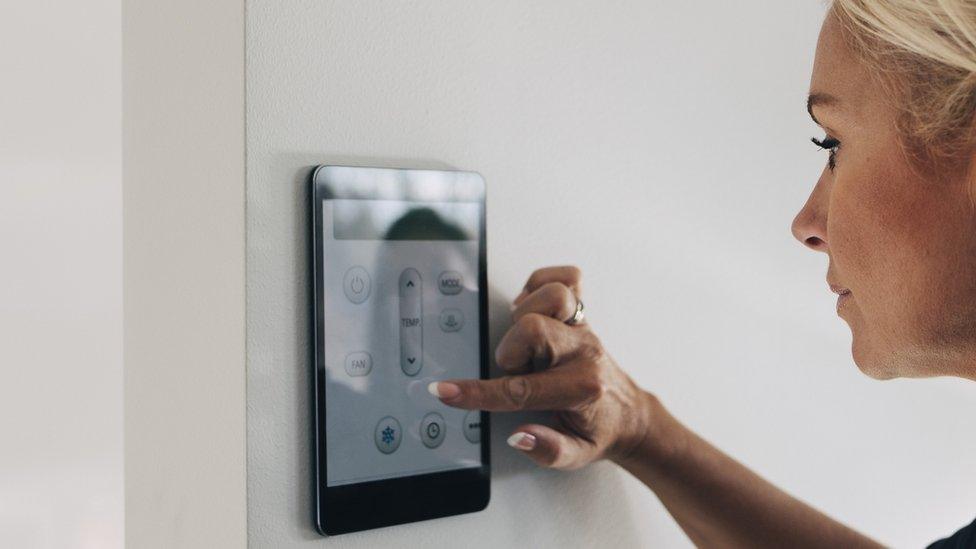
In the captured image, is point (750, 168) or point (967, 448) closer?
point (750, 168)

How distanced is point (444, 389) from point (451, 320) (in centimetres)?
5

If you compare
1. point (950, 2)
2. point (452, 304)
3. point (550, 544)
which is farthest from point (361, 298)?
point (950, 2)

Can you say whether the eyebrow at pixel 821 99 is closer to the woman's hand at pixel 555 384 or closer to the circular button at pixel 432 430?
the woman's hand at pixel 555 384

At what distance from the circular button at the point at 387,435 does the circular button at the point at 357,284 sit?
0.07 metres

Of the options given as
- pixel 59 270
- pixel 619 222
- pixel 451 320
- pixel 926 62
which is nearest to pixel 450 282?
pixel 451 320

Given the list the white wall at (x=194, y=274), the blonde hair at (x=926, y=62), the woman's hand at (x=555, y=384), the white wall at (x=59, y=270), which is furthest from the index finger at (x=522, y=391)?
the white wall at (x=59, y=270)

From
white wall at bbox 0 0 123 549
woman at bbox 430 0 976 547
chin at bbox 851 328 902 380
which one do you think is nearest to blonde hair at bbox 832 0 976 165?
woman at bbox 430 0 976 547

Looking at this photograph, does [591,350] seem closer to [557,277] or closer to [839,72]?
[557,277]

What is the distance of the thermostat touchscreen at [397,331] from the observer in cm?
48

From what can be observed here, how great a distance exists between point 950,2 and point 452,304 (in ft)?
0.95

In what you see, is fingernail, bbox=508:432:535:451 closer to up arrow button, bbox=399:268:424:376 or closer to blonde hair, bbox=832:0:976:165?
up arrow button, bbox=399:268:424:376

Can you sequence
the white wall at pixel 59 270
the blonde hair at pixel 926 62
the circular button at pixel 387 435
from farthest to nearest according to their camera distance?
the white wall at pixel 59 270, the circular button at pixel 387 435, the blonde hair at pixel 926 62

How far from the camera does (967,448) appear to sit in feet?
2.60

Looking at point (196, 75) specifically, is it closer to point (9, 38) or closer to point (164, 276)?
point (164, 276)
